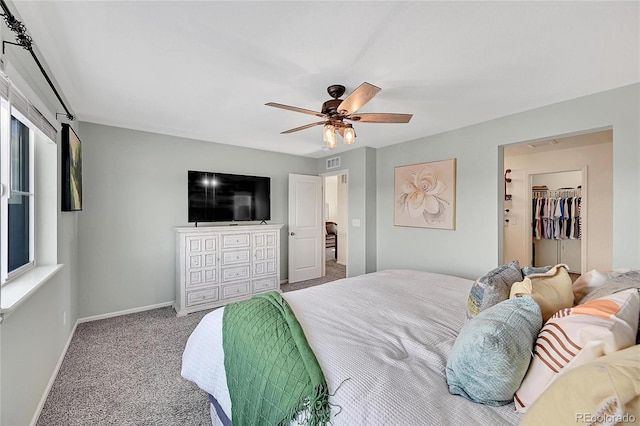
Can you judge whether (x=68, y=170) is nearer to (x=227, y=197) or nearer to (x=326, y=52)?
(x=227, y=197)

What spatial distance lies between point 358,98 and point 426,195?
2308mm

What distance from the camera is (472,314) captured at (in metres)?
1.34

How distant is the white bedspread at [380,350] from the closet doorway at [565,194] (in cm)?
210

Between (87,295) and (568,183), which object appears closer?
(87,295)

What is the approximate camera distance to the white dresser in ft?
11.5

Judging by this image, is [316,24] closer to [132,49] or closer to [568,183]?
[132,49]

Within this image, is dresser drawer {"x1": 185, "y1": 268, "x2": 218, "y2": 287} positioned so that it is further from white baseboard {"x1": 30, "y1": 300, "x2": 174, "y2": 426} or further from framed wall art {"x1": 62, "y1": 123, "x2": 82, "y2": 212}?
framed wall art {"x1": 62, "y1": 123, "x2": 82, "y2": 212}

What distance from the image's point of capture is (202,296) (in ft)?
11.8

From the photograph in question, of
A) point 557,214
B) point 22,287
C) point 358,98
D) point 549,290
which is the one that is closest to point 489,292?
point 549,290

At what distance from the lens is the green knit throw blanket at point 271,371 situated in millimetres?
1000

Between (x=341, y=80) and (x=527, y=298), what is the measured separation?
189cm

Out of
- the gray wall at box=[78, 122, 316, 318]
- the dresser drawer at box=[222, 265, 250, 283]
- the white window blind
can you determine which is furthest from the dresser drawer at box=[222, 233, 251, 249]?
the white window blind

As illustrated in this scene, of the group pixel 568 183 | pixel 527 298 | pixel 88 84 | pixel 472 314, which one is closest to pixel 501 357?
pixel 527 298

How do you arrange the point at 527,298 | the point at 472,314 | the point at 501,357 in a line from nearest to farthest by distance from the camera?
the point at 501,357
the point at 527,298
the point at 472,314
